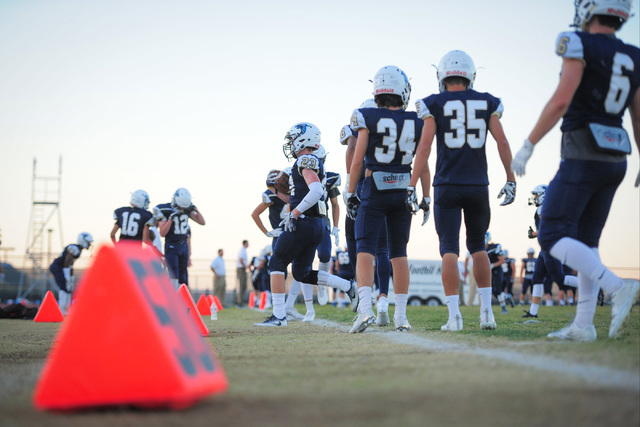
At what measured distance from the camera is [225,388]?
2605 millimetres

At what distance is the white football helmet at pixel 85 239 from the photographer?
57.5ft

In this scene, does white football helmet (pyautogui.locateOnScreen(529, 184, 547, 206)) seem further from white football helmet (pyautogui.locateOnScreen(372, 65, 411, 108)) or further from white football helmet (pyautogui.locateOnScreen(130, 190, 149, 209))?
white football helmet (pyautogui.locateOnScreen(130, 190, 149, 209))

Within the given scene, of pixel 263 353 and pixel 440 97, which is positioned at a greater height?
pixel 440 97

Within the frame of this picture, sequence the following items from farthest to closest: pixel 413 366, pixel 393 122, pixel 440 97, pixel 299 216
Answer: pixel 299 216 → pixel 393 122 → pixel 440 97 → pixel 413 366

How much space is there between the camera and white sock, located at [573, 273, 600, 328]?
4508mm

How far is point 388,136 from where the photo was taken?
635 cm

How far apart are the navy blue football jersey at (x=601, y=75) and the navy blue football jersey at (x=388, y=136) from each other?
2158 mm

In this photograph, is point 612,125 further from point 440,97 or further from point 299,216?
point 299,216

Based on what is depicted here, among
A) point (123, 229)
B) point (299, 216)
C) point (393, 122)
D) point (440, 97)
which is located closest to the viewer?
point (440, 97)

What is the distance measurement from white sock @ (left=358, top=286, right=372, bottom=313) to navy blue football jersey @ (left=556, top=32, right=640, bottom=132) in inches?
99.5

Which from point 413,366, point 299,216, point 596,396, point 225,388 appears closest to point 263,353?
point 413,366

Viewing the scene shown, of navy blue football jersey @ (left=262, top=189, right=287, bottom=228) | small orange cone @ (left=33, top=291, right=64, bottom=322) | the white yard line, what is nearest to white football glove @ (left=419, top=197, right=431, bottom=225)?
the white yard line

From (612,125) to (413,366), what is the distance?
236 centimetres

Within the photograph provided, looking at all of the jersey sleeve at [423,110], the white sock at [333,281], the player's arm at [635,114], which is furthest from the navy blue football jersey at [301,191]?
the player's arm at [635,114]
